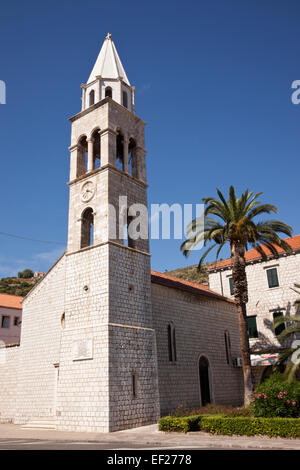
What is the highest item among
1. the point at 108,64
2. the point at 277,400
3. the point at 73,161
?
the point at 108,64

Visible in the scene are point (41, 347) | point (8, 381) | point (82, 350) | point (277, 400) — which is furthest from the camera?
point (8, 381)

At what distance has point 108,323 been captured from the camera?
683 inches

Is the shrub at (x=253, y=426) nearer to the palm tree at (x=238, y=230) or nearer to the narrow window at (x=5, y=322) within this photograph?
the palm tree at (x=238, y=230)

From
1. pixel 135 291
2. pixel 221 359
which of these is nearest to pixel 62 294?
pixel 135 291

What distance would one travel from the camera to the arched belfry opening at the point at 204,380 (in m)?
23.8

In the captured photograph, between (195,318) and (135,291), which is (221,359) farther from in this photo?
(135,291)

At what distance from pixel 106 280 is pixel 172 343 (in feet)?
21.6

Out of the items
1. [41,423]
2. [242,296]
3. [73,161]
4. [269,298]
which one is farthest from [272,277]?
[41,423]

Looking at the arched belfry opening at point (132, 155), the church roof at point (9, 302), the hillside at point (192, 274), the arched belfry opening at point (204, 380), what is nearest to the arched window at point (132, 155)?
the arched belfry opening at point (132, 155)

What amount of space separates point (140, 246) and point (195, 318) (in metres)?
6.88

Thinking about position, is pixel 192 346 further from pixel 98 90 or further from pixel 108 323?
pixel 98 90

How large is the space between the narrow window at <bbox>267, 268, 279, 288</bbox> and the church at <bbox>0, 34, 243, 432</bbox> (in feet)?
19.0

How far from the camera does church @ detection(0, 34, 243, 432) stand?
17.4 meters
